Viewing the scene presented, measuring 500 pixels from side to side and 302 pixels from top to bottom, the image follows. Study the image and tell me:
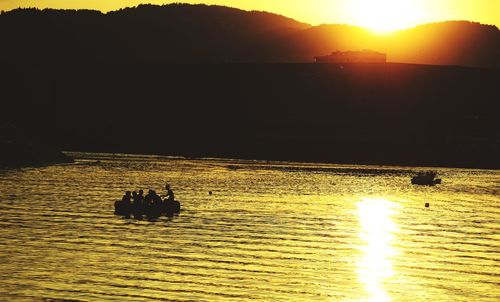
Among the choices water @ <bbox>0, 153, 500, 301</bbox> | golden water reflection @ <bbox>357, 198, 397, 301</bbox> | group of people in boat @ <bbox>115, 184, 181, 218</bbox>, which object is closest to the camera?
water @ <bbox>0, 153, 500, 301</bbox>

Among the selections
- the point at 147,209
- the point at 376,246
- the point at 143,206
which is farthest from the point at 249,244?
the point at 143,206

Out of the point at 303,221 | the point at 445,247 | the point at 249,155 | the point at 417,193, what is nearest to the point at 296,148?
the point at 249,155

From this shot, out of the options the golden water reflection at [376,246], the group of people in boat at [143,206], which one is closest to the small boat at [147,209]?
the group of people in boat at [143,206]

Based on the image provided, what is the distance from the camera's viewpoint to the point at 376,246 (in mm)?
58094

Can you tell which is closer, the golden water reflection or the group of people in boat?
the golden water reflection

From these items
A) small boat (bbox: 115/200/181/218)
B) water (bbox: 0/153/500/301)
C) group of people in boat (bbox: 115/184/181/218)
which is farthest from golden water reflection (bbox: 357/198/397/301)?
group of people in boat (bbox: 115/184/181/218)

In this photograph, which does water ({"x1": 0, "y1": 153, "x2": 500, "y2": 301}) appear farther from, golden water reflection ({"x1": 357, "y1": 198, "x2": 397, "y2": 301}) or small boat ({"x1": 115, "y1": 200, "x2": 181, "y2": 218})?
small boat ({"x1": 115, "y1": 200, "x2": 181, "y2": 218})

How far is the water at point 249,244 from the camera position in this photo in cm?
4125

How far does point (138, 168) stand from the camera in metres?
138

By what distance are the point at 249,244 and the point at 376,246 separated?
8.81 meters

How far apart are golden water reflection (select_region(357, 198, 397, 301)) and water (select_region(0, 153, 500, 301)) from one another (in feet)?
0.37

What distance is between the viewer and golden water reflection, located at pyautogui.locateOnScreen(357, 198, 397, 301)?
43.9 meters

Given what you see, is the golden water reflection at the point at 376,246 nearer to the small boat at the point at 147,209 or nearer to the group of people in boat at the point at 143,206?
the small boat at the point at 147,209

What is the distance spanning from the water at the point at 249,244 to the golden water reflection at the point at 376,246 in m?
0.11
